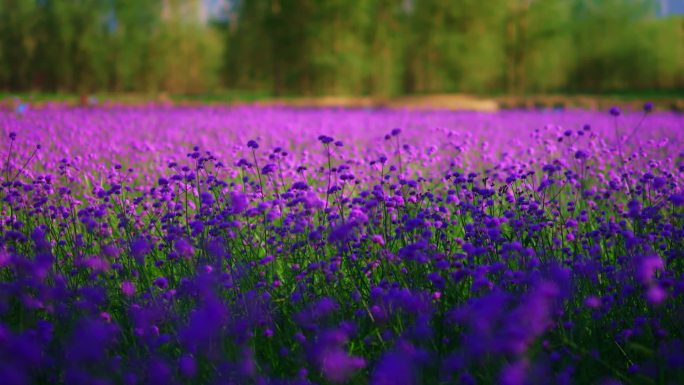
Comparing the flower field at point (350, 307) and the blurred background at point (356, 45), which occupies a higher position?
the blurred background at point (356, 45)

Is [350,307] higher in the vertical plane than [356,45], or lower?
lower

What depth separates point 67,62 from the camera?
4012cm

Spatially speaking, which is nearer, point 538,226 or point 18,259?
point 18,259

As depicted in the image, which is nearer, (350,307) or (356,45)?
(350,307)

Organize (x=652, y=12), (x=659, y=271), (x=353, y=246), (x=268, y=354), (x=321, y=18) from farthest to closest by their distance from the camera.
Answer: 1. (x=652, y=12)
2. (x=321, y=18)
3. (x=353, y=246)
4. (x=659, y=271)
5. (x=268, y=354)

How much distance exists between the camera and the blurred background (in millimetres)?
30953

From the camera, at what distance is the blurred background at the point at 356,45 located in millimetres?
30953

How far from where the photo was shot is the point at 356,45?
33219 millimetres

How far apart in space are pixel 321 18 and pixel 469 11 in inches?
336

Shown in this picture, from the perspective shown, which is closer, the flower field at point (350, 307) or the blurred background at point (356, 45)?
the flower field at point (350, 307)

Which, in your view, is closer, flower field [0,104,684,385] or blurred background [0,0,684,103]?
flower field [0,104,684,385]

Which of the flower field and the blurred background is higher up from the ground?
the blurred background

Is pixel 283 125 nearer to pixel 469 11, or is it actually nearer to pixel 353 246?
pixel 353 246

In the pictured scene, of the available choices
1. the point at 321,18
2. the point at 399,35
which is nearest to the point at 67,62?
the point at 321,18
